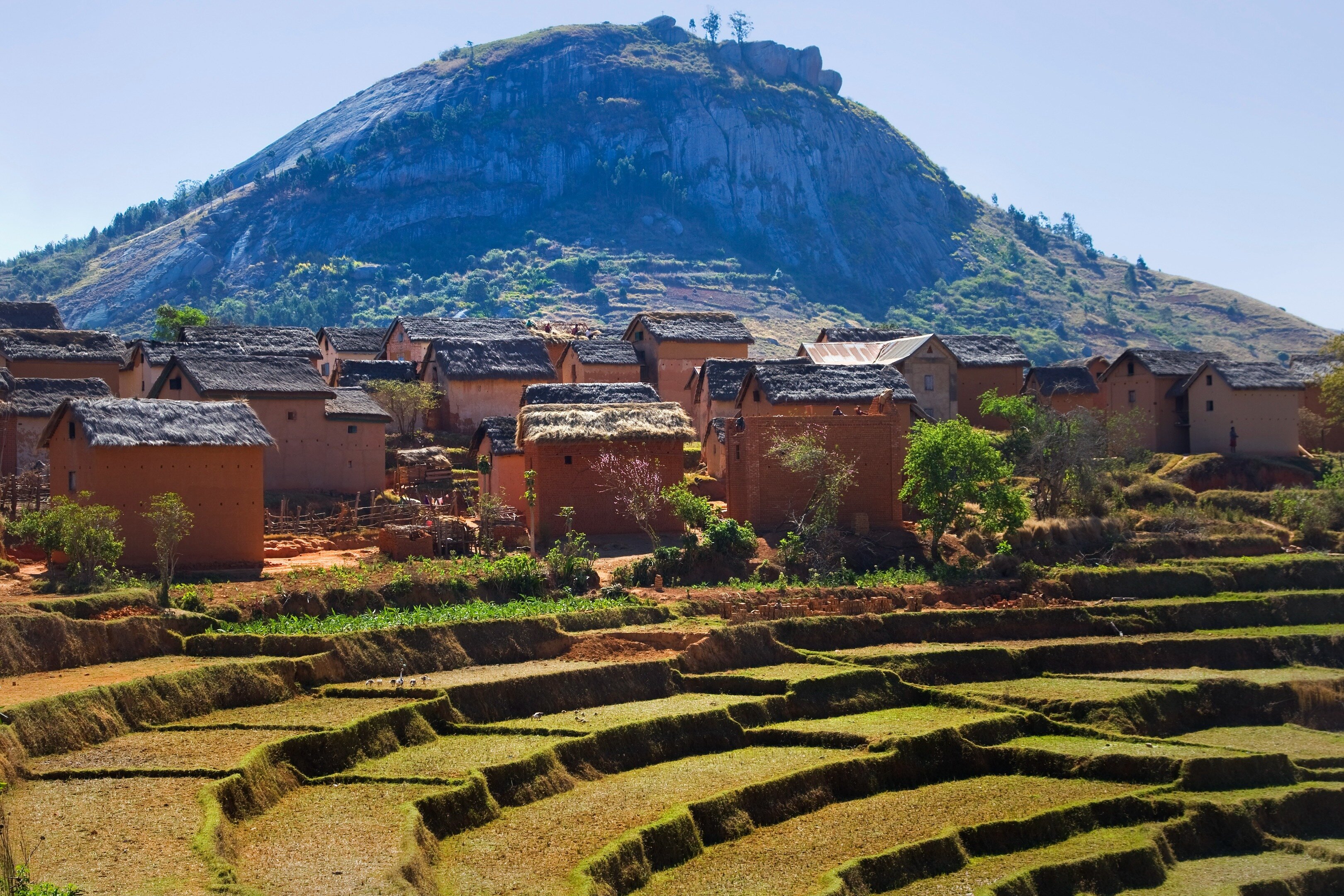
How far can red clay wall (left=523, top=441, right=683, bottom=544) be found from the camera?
3262 centimetres

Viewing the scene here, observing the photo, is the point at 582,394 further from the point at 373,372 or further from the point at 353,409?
the point at 373,372

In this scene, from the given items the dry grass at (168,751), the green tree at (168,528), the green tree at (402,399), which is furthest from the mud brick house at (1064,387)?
the dry grass at (168,751)

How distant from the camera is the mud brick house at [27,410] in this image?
1374 inches

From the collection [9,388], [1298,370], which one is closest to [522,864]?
[9,388]

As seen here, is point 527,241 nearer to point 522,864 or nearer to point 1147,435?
point 1147,435

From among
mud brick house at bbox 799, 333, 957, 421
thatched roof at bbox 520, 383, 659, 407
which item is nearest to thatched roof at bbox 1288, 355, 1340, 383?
mud brick house at bbox 799, 333, 957, 421

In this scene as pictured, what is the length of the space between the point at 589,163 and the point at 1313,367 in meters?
126

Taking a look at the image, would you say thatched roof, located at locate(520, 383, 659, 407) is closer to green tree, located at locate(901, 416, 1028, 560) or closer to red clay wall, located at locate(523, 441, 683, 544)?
red clay wall, located at locate(523, 441, 683, 544)

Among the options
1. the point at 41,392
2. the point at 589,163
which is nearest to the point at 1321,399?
the point at 41,392

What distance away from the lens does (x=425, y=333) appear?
54844 mm

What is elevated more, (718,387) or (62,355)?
(62,355)

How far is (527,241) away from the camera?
150 metres

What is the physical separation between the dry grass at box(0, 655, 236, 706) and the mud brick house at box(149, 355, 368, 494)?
1536 cm

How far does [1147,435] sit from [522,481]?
78.3 ft
